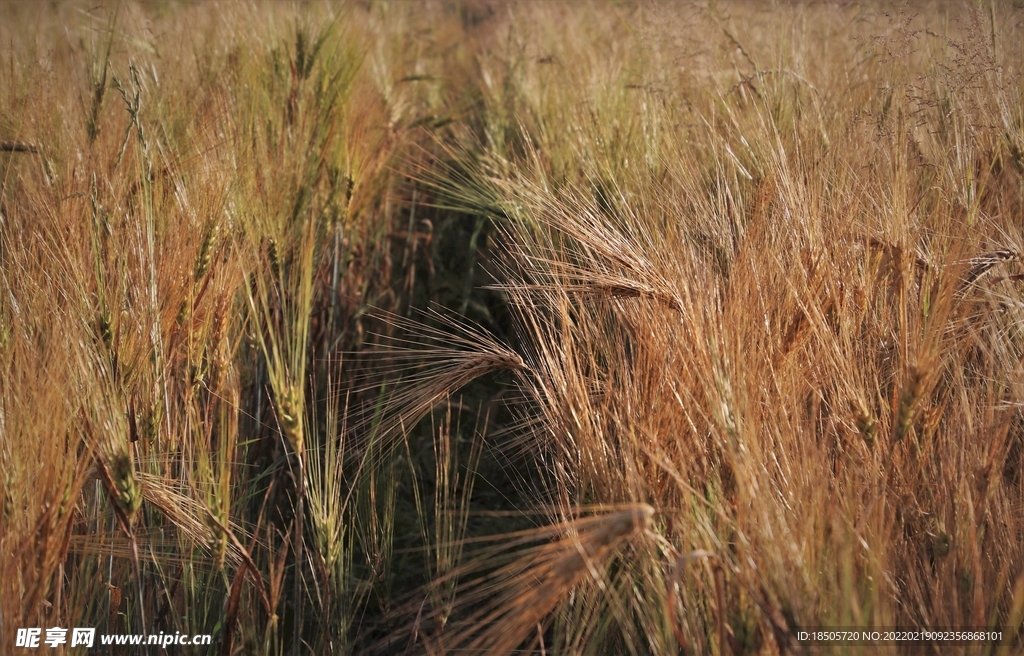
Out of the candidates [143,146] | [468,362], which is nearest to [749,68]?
[468,362]

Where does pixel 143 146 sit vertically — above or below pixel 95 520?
above

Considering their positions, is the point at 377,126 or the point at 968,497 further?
the point at 377,126

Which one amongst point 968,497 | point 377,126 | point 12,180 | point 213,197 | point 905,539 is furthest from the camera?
point 377,126

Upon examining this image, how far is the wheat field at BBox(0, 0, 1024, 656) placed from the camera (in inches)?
35.1

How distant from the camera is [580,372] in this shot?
3.57 feet

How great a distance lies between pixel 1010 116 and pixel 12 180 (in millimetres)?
2216

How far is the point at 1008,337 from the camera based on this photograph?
1153 mm

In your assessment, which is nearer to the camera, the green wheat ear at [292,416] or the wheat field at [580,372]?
the wheat field at [580,372]

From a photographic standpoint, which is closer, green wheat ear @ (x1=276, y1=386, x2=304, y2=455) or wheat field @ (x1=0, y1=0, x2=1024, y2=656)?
wheat field @ (x1=0, y1=0, x2=1024, y2=656)

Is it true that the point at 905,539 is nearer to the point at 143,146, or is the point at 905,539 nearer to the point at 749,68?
the point at 143,146

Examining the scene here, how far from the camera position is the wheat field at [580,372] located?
893mm

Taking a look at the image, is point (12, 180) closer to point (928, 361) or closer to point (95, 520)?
point (95, 520)

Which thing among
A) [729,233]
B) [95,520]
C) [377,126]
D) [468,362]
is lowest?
[95,520]

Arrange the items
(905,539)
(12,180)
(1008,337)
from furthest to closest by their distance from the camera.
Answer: (12,180) < (1008,337) < (905,539)
